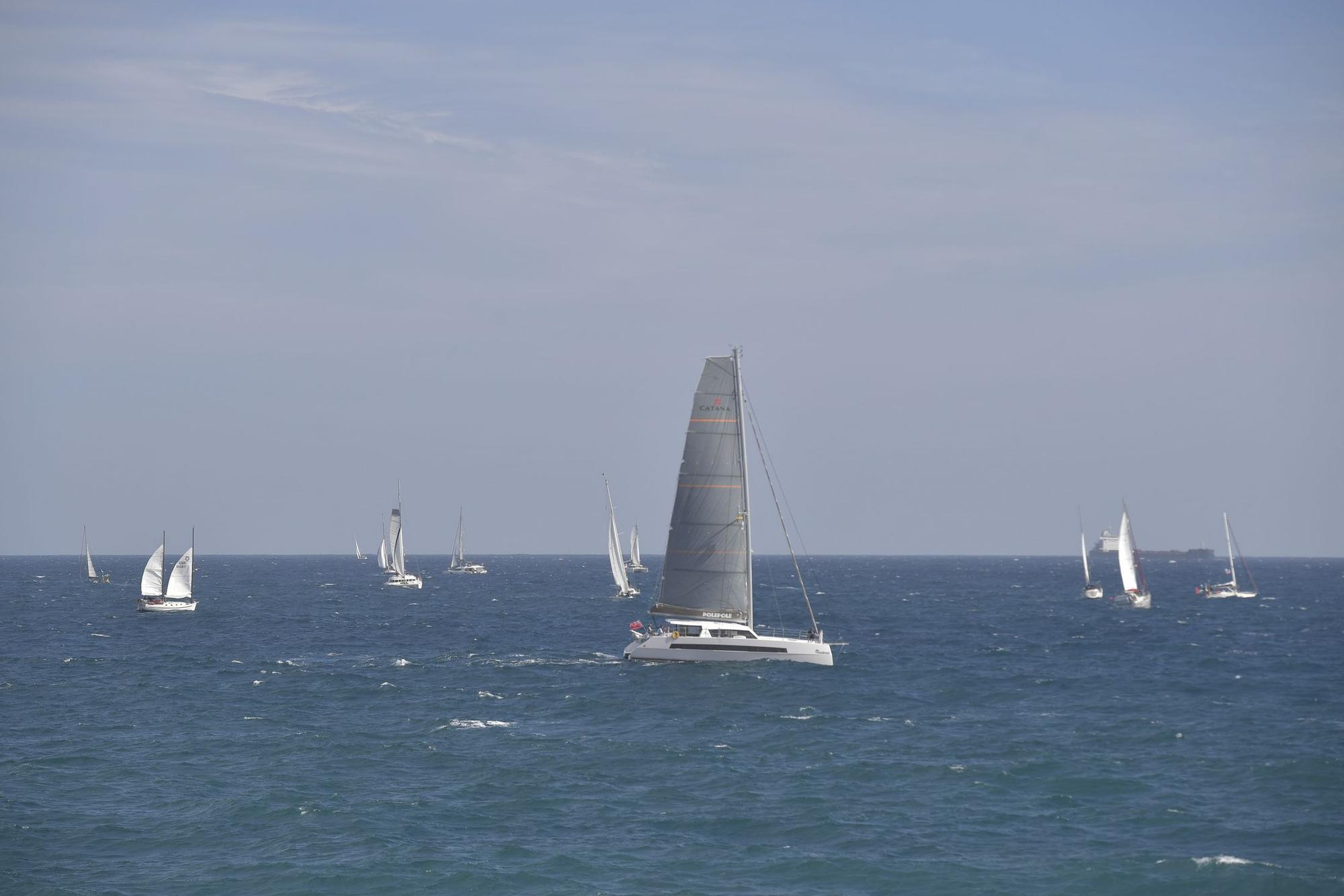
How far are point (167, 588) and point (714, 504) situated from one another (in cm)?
8098

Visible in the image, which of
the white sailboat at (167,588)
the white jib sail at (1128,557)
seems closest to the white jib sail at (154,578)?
the white sailboat at (167,588)

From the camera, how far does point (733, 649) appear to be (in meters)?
71.8

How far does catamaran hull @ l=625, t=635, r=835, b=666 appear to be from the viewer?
71.6m

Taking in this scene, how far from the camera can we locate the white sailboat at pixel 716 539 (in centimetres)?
7125

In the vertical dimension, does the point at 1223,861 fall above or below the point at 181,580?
below

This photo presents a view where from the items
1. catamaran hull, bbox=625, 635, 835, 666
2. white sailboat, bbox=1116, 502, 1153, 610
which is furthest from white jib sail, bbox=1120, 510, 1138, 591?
catamaran hull, bbox=625, 635, 835, 666

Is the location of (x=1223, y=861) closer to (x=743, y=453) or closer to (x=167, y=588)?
(x=743, y=453)

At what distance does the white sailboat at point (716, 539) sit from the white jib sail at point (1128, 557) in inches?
2895

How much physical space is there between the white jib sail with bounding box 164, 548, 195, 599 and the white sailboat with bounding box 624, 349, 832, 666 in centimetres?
7422

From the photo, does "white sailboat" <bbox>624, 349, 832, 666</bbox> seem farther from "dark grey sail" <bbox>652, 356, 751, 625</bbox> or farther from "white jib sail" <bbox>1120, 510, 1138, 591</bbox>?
"white jib sail" <bbox>1120, 510, 1138, 591</bbox>

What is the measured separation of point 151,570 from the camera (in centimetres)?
12988

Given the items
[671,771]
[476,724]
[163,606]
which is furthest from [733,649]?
[163,606]

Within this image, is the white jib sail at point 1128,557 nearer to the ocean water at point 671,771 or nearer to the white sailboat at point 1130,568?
the white sailboat at point 1130,568

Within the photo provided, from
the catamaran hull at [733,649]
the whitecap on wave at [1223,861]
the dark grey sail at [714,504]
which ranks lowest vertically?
the whitecap on wave at [1223,861]
